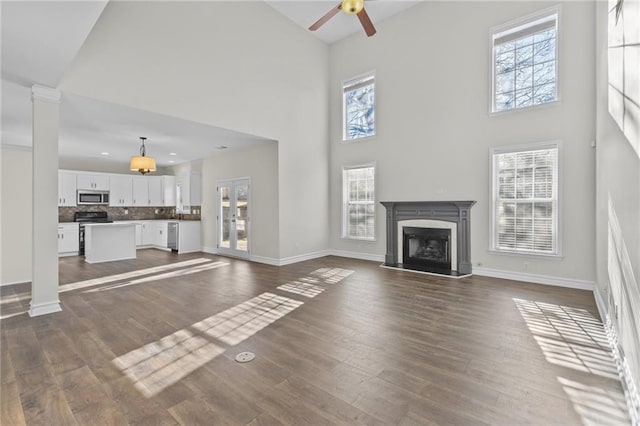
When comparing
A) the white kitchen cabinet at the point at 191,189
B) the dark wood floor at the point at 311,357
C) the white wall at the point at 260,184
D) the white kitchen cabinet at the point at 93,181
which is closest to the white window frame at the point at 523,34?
the dark wood floor at the point at 311,357

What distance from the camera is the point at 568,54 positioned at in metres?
4.76

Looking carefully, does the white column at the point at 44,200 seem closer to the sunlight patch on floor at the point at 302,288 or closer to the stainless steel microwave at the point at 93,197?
the sunlight patch on floor at the point at 302,288

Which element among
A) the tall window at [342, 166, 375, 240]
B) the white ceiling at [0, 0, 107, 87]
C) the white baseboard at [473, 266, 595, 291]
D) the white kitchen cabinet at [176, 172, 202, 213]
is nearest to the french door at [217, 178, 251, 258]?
the white kitchen cabinet at [176, 172, 202, 213]

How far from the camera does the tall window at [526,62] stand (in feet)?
16.4

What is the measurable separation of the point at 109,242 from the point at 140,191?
9.92 ft

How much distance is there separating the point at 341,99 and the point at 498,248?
508 cm

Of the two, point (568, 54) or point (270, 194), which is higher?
point (568, 54)

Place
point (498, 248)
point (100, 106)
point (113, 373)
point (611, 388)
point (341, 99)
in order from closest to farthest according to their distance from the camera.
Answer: point (611, 388) → point (113, 373) → point (100, 106) → point (498, 248) → point (341, 99)

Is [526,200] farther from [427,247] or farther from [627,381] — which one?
[627,381]

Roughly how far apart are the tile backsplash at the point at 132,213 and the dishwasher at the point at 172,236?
2.72 feet

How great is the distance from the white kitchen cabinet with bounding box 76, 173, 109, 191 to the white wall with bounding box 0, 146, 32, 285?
4.19 m

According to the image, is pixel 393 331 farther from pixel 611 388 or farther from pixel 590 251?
pixel 590 251

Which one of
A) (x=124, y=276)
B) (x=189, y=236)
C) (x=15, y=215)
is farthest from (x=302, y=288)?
(x=189, y=236)

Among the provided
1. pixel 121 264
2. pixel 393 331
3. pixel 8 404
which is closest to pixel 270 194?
pixel 121 264
